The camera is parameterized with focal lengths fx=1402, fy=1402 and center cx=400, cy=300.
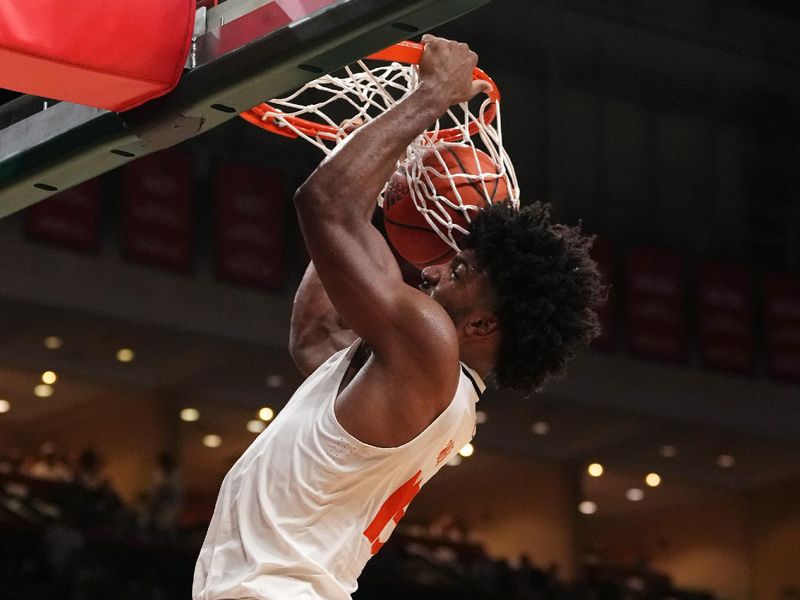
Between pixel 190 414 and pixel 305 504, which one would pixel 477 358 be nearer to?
pixel 305 504

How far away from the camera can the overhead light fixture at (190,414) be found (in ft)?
45.9

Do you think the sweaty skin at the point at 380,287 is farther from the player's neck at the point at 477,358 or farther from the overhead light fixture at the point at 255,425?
the overhead light fixture at the point at 255,425

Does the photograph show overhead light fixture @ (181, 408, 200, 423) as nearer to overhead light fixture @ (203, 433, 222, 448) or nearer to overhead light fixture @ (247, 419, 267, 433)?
overhead light fixture @ (203, 433, 222, 448)

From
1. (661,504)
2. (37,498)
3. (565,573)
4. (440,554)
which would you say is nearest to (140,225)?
(37,498)

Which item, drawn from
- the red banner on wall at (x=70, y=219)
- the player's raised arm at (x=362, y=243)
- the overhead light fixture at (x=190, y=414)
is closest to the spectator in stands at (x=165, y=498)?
the overhead light fixture at (x=190, y=414)

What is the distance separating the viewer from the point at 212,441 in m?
14.7

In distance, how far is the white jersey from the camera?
9.00 ft

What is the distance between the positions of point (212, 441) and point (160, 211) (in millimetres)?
3731

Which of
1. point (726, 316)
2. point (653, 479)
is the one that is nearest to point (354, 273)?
point (726, 316)

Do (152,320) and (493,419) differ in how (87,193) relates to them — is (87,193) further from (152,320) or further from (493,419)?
(493,419)

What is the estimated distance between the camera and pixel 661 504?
56.6 ft

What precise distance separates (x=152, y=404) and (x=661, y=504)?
6.79m

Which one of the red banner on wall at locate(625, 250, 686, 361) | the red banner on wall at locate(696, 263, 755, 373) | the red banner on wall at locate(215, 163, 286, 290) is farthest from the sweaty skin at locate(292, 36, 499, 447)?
the red banner on wall at locate(696, 263, 755, 373)

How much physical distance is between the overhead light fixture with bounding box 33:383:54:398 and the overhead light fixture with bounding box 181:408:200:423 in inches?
51.4
